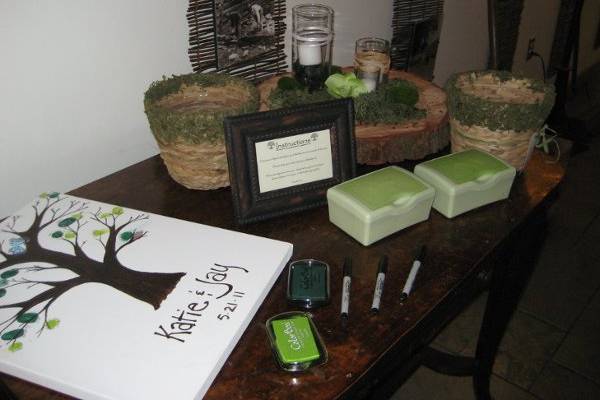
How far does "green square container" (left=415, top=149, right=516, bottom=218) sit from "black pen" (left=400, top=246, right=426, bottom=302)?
0.37ft

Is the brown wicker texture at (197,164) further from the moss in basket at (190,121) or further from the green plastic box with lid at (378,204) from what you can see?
the green plastic box with lid at (378,204)

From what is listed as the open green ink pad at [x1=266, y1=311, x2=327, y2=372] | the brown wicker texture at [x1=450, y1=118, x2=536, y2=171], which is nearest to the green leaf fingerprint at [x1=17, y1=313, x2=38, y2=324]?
the open green ink pad at [x1=266, y1=311, x2=327, y2=372]

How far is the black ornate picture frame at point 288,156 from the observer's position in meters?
0.73

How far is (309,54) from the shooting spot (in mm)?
995

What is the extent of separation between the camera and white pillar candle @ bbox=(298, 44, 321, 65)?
990 millimetres

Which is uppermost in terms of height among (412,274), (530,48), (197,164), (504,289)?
(197,164)

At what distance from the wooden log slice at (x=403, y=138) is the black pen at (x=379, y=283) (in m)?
0.25

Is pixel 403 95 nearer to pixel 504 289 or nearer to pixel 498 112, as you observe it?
pixel 498 112

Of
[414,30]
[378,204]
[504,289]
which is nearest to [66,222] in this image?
[378,204]

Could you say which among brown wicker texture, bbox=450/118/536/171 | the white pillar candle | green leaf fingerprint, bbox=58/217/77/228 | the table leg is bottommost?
the table leg

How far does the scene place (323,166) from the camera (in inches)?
31.2

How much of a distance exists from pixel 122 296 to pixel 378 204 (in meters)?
0.37

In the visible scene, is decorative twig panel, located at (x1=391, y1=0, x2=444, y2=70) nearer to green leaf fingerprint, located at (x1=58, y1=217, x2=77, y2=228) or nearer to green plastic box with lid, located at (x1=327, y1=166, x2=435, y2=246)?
green plastic box with lid, located at (x1=327, y1=166, x2=435, y2=246)

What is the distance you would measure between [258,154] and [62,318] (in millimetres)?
353
